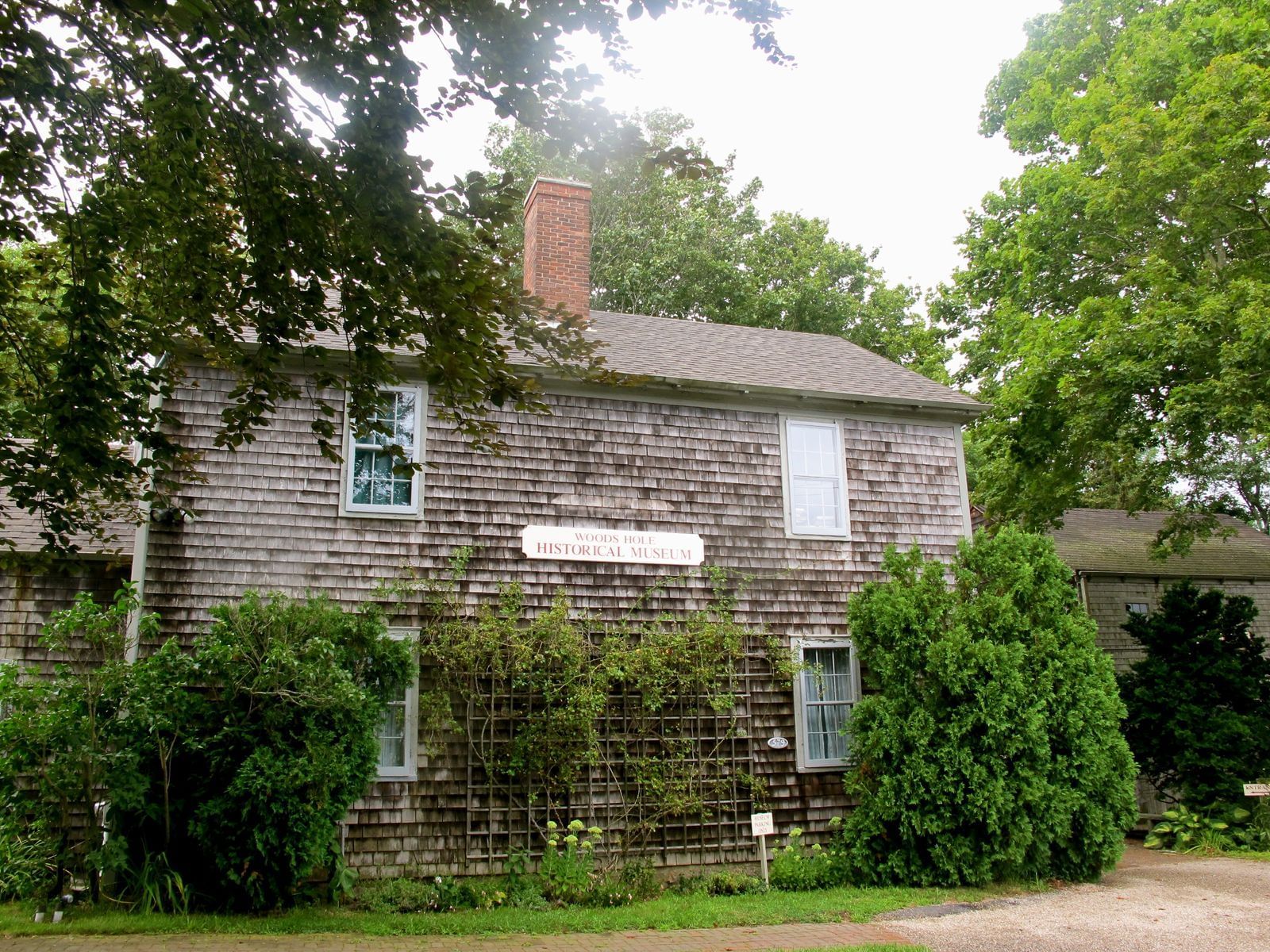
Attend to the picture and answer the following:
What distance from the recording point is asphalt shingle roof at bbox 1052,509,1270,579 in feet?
67.5

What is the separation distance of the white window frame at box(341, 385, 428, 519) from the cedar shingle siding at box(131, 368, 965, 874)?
9cm

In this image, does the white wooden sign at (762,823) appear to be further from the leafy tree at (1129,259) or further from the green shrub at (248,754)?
the leafy tree at (1129,259)

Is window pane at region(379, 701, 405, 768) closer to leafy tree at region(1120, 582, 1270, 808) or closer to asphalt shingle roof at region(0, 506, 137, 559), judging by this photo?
asphalt shingle roof at region(0, 506, 137, 559)

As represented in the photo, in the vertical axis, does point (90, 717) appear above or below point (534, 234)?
below

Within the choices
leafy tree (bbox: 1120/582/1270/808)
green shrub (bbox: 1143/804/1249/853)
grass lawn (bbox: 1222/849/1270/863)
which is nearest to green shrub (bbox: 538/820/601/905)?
grass lawn (bbox: 1222/849/1270/863)

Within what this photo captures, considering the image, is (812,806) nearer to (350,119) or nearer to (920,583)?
(920,583)

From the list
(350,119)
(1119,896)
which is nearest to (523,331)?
(350,119)

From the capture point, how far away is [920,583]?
11617mm

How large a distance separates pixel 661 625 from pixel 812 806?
2.85 m

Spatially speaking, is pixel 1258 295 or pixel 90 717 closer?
pixel 90 717

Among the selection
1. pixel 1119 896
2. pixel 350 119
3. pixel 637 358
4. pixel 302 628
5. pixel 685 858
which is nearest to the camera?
pixel 350 119

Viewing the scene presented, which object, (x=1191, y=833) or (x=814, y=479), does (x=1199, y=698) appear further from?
(x=814, y=479)

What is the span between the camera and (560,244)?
1405 cm

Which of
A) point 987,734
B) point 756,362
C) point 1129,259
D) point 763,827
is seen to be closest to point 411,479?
point 763,827
